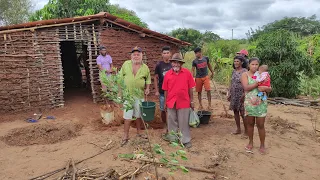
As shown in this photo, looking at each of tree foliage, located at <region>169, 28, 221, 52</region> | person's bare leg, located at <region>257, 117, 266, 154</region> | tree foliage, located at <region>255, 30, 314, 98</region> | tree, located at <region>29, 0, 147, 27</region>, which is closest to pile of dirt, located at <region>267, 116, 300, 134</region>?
person's bare leg, located at <region>257, 117, 266, 154</region>

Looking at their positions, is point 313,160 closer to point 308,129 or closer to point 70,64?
point 308,129

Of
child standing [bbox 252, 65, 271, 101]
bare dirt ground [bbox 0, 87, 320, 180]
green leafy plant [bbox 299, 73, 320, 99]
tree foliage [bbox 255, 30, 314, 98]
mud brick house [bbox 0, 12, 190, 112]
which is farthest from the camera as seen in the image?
green leafy plant [bbox 299, 73, 320, 99]

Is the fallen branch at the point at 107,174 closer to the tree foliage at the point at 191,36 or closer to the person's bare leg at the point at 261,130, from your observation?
the person's bare leg at the point at 261,130

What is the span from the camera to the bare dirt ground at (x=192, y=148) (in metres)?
3.62

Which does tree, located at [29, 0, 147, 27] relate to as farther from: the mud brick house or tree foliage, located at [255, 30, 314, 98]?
tree foliage, located at [255, 30, 314, 98]

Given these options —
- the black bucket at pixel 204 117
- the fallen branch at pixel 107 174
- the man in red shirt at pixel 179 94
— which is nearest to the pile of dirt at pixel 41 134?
the fallen branch at pixel 107 174

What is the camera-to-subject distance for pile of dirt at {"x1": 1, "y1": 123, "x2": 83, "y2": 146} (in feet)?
15.9

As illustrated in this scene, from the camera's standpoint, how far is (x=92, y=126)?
5.87 meters

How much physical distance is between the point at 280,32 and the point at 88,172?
783 centimetres

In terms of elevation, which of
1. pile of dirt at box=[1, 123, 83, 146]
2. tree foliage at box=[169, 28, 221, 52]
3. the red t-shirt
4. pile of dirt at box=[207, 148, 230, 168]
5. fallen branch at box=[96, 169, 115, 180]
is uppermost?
tree foliage at box=[169, 28, 221, 52]

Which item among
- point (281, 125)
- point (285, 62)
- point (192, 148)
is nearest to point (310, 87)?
point (285, 62)

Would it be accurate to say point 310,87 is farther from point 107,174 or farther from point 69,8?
point 69,8

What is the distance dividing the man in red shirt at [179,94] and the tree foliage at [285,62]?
535 cm

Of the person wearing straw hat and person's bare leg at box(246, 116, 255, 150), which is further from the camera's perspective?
the person wearing straw hat
